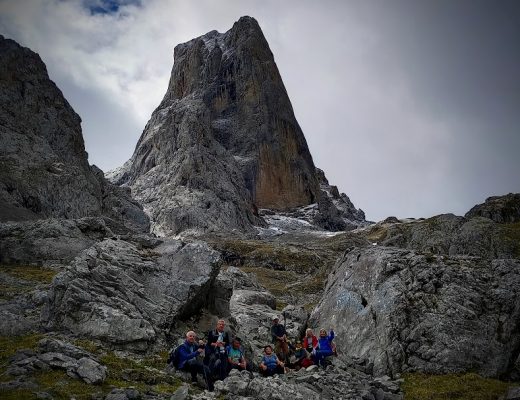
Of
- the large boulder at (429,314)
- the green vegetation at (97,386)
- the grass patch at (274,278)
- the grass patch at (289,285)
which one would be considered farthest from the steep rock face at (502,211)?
the green vegetation at (97,386)

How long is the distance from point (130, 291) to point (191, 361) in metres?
6.64

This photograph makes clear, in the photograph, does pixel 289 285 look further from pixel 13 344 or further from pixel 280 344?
pixel 13 344

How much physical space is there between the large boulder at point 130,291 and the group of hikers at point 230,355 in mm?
2731

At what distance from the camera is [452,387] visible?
19250 millimetres

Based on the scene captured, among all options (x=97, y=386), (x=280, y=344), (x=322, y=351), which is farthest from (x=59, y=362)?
(x=322, y=351)

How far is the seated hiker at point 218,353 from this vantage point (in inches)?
736

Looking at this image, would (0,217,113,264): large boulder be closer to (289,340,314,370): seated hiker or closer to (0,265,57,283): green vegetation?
(0,265,57,283): green vegetation

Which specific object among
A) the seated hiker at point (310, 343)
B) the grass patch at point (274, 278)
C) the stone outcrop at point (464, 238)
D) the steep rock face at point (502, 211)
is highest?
the steep rock face at point (502, 211)

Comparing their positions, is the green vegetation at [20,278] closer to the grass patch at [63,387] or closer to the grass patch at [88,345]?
the grass patch at [88,345]

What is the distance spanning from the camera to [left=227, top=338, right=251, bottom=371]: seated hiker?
20.0m

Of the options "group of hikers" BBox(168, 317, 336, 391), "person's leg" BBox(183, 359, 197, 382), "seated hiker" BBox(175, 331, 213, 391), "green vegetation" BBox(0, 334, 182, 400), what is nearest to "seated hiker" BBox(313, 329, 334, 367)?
"group of hikers" BBox(168, 317, 336, 391)

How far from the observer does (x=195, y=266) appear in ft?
85.4

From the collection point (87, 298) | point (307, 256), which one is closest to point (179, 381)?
point (87, 298)

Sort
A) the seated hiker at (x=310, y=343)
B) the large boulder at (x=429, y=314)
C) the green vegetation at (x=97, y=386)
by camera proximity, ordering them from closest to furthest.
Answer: the green vegetation at (x=97, y=386) < the large boulder at (x=429, y=314) < the seated hiker at (x=310, y=343)
